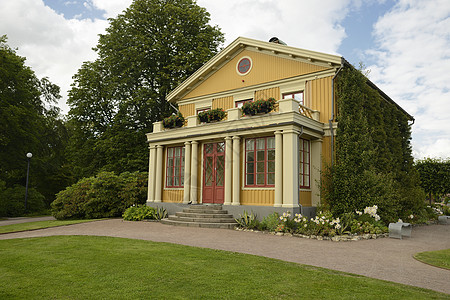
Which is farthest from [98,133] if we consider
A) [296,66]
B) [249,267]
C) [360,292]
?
[360,292]

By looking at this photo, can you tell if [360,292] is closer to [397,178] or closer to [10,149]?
[397,178]

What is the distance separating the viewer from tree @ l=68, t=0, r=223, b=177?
23609 millimetres

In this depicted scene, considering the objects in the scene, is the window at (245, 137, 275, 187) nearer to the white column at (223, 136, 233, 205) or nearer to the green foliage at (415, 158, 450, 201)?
the white column at (223, 136, 233, 205)

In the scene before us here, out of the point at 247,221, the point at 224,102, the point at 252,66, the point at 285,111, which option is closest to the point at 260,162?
the point at 285,111

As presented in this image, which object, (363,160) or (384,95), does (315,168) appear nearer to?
(363,160)

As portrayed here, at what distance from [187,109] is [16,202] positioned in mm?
13220

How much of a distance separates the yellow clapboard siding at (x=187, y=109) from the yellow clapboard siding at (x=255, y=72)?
2.08ft

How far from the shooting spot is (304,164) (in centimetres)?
1473

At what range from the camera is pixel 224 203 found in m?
15.1

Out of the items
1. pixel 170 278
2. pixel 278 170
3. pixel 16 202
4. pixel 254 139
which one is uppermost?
pixel 254 139

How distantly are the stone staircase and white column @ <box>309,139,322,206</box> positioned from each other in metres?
3.60

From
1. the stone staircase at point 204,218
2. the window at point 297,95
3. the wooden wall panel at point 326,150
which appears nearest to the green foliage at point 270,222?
the stone staircase at point 204,218

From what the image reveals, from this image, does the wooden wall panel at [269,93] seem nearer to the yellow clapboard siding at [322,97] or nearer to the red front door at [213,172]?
the yellow clapboard siding at [322,97]

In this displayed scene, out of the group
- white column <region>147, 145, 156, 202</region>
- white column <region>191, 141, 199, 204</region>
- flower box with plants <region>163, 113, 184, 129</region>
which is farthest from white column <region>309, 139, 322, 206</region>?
white column <region>147, 145, 156, 202</region>
